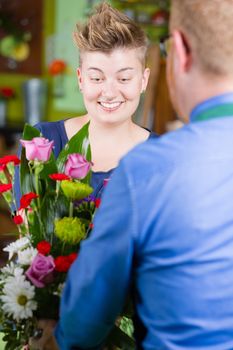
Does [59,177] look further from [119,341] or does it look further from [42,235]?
[119,341]

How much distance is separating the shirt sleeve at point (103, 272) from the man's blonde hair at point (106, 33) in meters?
0.76

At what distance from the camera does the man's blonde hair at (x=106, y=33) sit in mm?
1669

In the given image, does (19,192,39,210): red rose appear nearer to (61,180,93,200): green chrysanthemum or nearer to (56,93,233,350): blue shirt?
(61,180,93,200): green chrysanthemum

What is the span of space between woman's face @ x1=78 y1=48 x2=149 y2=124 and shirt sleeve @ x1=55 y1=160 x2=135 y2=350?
0.73 meters

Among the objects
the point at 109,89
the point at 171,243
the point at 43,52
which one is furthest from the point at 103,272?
the point at 43,52

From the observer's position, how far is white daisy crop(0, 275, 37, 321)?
3.97 ft

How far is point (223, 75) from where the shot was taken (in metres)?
0.99

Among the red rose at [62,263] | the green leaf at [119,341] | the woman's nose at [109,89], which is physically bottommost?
the green leaf at [119,341]

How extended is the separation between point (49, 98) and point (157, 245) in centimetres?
615

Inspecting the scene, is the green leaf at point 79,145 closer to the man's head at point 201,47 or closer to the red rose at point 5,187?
the red rose at point 5,187

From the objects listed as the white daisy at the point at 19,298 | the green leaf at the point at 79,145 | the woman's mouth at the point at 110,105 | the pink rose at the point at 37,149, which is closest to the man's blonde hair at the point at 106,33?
the woman's mouth at the point at 110,105

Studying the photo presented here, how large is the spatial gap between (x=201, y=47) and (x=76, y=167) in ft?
1.36

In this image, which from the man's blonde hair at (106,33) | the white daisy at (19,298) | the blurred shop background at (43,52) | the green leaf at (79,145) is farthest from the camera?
the blurred shop background at (43,52)

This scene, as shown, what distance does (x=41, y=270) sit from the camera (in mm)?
1229
